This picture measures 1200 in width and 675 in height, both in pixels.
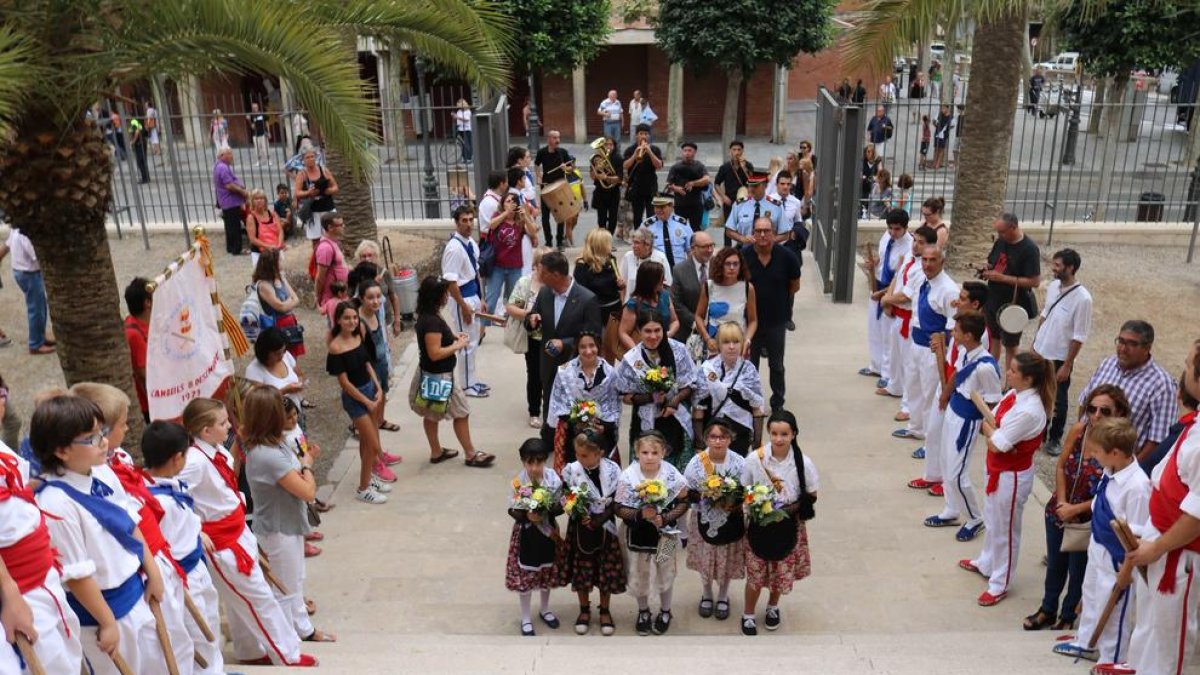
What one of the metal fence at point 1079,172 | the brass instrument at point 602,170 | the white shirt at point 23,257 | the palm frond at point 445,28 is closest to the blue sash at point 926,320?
the metal fence at point 1079,172

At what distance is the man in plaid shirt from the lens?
6.30 metres

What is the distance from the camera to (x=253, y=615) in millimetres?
5312

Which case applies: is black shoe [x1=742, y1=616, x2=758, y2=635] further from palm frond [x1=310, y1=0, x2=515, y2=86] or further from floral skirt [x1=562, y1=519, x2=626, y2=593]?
palm frond [x1=310, y1=0, x2=515, y2=86]

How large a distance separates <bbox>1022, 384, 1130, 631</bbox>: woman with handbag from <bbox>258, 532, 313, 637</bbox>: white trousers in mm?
4168

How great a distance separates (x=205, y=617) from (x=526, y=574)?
69.7 inches

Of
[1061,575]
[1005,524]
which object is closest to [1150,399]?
[1005,524]

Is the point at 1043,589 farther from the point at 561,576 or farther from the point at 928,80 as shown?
the point at 928,80

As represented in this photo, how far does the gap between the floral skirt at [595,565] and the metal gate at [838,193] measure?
21.9 feet

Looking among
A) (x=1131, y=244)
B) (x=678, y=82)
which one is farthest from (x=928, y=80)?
(x=1131, y=244)

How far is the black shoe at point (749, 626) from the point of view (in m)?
6.11

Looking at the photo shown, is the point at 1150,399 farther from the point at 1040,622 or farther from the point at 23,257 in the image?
the point at 23,257

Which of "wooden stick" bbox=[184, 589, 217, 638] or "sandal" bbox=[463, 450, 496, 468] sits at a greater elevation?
"wooden stick" bbox=[184, 589, 217, 638]

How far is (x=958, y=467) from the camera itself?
6.96 meters

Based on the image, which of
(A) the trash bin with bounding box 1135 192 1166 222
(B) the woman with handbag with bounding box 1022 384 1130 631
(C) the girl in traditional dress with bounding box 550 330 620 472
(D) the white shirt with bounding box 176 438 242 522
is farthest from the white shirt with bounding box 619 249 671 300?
(A) the trash bin with bounding box 1135 192 1166 222
